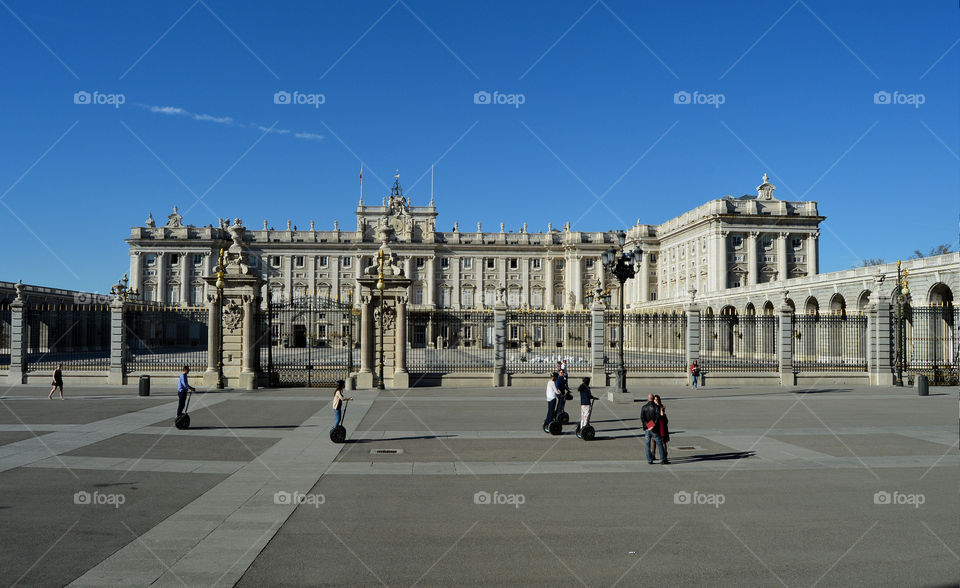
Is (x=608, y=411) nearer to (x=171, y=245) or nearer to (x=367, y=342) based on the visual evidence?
(x=367, y=342)

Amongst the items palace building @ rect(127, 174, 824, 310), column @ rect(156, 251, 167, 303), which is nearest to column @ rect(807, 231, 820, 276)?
palace building @ rect(127, 174, 824, 310)

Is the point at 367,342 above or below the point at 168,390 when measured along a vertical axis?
above

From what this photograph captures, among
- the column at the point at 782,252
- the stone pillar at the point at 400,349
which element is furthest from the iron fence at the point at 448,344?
the column at the point at 782,252

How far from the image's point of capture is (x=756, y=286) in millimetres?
71188

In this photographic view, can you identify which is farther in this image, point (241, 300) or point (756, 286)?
point (756, 286)

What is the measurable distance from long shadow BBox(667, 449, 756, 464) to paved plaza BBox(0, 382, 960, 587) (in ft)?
0.32

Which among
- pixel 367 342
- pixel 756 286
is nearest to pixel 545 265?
pixel 756 286

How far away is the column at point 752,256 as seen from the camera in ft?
303

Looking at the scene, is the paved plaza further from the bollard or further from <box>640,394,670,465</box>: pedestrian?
the bollard

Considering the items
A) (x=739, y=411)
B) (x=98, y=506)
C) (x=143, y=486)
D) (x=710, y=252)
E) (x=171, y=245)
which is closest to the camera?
(x=98, y=506)

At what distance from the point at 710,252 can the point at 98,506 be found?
90.9m

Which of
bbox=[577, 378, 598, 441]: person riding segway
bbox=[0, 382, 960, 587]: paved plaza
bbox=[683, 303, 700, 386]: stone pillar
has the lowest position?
bbox=[0, 382, 960, 587]: paved plaza

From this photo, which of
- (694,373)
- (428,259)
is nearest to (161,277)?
(428,259)

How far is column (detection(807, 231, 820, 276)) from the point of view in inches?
3688
